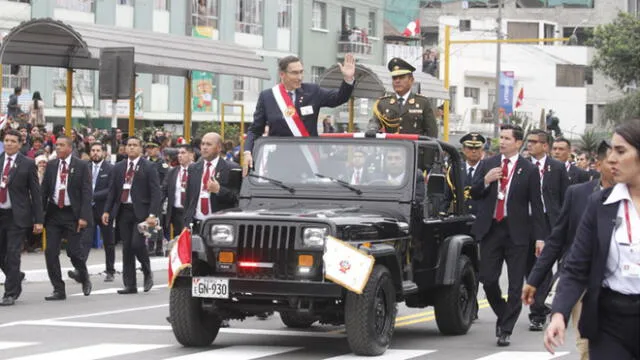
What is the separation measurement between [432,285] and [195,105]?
41507 mm

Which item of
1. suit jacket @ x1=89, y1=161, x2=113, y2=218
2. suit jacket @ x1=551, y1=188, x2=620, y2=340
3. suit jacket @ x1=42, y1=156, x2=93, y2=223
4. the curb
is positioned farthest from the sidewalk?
suit jacket @ x1=551, y1=188, x2=620, y2=340

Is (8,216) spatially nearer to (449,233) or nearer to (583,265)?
(449,233)

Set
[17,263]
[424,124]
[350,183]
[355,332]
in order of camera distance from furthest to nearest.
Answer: [17,263] → [424,124] → [350,183] → [355,332]

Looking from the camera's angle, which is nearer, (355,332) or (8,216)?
(355,332)

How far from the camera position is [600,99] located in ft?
286

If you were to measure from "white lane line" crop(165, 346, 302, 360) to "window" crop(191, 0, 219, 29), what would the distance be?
41.7 meters

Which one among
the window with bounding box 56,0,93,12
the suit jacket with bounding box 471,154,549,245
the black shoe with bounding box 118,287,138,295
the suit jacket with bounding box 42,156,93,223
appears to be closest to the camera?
the suit jacket with bounding box 471,154,549,245

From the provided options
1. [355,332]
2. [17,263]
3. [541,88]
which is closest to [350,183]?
[355,332]

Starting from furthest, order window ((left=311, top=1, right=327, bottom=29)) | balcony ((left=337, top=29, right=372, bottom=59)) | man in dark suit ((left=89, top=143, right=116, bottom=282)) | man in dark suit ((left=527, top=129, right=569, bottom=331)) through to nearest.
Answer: balcony ((left=337, top=29, right=372, bottom=59)) → window ((left=311, top=1, right=327, bottom=29)) → man in dark suit ((left=89, top=143, right=116, bottom=282)) → man in dark suit ((left=527, top=129, right=569, bottom=331))

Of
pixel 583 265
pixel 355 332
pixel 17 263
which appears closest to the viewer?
pixel 583 265

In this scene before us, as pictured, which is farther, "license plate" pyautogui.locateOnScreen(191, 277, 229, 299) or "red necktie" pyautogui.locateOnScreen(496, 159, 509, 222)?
"red necktie" pyautogui.locateOnScreen(496, 159, 509, 222)

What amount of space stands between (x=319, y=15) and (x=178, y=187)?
137ft

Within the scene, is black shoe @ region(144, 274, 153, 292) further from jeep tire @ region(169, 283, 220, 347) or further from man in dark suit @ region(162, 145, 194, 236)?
jeep tire @ region(169, 283, 220, 347)

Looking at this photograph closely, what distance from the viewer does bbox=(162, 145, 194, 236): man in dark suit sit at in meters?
19.2
